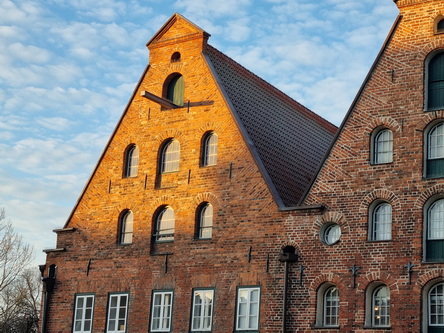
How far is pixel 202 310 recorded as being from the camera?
31281mm

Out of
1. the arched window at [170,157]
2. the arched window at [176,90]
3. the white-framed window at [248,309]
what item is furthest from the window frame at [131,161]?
A: the white-framed window at [248,309]

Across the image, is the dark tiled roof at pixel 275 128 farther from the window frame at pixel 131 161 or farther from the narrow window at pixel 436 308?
the narrow window at pixel 436 308

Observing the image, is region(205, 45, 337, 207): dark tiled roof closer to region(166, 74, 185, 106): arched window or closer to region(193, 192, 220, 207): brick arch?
region(166, 74, 185, 106): arched window

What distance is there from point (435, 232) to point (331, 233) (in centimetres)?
361

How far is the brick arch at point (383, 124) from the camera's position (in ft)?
93.9

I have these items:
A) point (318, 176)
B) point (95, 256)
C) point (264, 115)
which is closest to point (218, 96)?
point (264, 115)

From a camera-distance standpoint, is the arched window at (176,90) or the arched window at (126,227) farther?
the arched window at (176,90)

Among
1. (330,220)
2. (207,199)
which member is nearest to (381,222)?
(330,220)

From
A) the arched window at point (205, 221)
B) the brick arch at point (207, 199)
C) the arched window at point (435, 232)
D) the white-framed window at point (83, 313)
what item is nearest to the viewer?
the arched window at point (435, 232)

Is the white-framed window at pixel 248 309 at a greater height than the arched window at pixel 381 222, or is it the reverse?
the arched window at pixel 381 222

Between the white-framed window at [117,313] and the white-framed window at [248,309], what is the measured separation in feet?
16.4

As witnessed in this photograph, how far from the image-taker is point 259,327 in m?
29.6

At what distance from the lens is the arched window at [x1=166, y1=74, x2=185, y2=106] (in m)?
34.7

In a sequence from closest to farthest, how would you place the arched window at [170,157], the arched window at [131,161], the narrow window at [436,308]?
the narrow window at [436,308]
the arched window at [170,157]
the arched window at [131,161]
